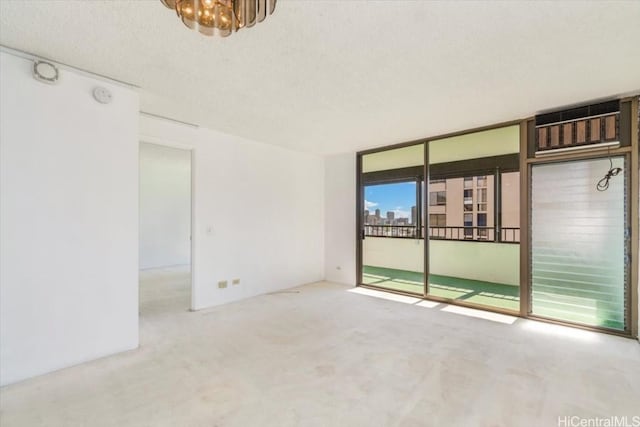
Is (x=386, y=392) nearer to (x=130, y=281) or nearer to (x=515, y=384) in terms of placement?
(x=515, y=384)

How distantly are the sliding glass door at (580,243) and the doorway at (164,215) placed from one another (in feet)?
19.7

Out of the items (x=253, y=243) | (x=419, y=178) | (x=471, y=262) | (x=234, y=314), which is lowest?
(x=234, y=314)

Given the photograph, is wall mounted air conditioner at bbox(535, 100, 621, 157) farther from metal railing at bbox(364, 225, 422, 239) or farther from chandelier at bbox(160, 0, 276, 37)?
chandelier at bbox(160, 0, 276, 37)

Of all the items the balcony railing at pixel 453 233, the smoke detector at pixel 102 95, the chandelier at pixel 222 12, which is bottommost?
the balcony railing at pixel 453 233

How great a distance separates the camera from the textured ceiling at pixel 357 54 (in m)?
1.74

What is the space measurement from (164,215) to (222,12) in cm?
729

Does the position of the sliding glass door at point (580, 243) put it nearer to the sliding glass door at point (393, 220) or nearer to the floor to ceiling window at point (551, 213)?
the floor to ceiling window at point (551, 213)

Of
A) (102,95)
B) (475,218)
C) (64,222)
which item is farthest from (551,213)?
(64,222)

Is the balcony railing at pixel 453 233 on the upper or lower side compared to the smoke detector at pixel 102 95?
lower

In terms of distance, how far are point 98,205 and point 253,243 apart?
233cm

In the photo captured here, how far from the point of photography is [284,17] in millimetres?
1766

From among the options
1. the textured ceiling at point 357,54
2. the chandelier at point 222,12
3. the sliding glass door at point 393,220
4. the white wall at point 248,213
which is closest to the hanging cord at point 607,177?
the textured ceiling at point 357,54

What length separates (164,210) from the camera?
7.64 metres

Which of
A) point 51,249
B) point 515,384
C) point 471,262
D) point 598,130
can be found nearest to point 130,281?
point 51,249
